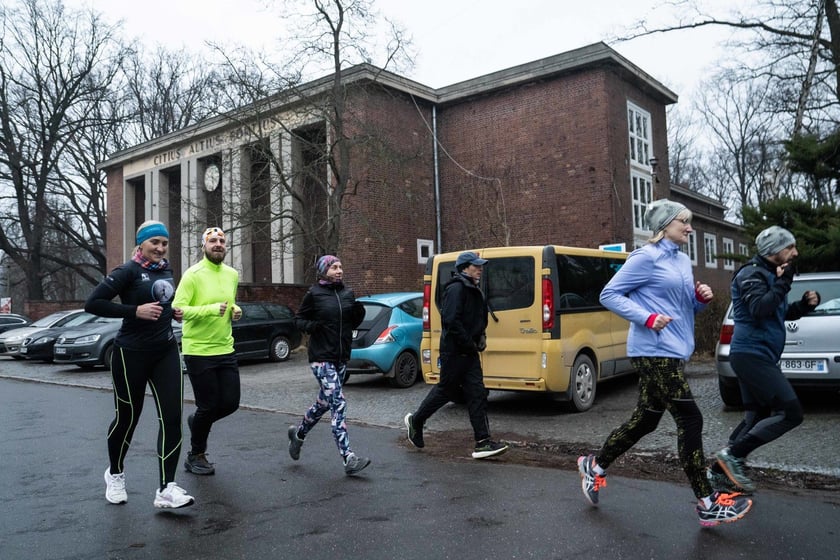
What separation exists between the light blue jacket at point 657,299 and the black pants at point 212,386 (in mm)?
2957

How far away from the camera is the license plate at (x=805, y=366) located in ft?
22.9

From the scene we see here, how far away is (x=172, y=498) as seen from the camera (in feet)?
14.6

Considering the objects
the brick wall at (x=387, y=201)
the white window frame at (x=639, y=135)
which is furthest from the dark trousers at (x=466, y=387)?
the white window frame at (x=639, y=135)

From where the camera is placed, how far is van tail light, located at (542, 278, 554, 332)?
7.88 m

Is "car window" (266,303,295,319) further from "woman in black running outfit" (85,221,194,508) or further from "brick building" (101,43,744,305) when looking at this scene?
"woman in black running outfit" (85,221,194,508)

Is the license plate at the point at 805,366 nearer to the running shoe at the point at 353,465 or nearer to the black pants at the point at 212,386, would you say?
the running shoe at the point at 353,465

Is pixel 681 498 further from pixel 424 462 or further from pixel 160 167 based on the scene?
→ pixel 160 167

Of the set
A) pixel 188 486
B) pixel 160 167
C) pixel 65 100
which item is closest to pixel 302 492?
pixel 188 486

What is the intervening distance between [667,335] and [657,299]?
235 millimetres

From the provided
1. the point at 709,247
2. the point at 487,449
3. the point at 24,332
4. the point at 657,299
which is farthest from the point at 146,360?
the point at 709,247

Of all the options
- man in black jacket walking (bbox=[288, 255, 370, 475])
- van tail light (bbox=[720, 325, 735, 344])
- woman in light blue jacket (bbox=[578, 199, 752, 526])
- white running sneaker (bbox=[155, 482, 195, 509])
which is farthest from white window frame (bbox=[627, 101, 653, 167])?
white running sneaker (bbox=[155, 482, 195, 509])

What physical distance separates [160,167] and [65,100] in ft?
32.5

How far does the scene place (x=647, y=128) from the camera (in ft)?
80.0

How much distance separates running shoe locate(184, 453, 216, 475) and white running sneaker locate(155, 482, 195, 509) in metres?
1.03
